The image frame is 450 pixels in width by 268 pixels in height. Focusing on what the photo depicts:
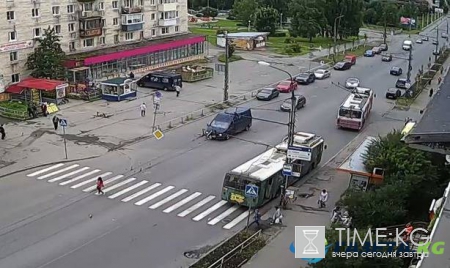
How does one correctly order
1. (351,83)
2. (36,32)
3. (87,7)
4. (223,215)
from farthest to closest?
(351,83), (87,7), (36,32), (223,215)

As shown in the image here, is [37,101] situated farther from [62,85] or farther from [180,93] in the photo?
[180,93]

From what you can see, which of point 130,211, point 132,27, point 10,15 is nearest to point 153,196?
point 130,211

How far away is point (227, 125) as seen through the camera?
1630 inches

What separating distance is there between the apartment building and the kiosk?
4.84 metres

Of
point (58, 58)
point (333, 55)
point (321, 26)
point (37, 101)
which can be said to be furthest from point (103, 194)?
point (321, 26)

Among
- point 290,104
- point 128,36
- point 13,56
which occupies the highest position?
point 128,36

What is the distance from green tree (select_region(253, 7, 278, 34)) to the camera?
101725 mm

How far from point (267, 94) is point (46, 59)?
18607 mm

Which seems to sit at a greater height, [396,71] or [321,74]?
[321,74]

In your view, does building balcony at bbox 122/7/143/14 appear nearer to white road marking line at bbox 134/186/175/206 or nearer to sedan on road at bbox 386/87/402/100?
sedan on road at bbox 386/87/402/100

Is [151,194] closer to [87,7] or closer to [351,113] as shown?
[351,113]

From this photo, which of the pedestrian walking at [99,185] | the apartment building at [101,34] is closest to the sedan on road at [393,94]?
the apartment building at [101,34]

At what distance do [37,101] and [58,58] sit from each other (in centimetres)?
503

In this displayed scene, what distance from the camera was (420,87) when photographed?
64.3 metres
